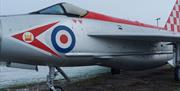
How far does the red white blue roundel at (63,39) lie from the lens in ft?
23.9

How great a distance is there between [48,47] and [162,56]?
17.4 feet

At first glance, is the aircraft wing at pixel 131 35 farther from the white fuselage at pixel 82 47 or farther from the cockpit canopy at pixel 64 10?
the cockpit canopy at pixel 64 10

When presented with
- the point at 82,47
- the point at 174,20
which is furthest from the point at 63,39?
the point at 174,20

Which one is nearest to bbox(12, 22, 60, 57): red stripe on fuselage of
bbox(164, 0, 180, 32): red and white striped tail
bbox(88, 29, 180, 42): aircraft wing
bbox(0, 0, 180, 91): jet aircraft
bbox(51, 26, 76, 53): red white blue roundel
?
bbox(0, 0, 180, 91): jet aircraft

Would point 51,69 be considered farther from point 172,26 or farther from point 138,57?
point 172,26

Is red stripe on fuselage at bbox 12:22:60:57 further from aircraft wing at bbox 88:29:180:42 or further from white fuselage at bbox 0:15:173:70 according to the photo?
aircraft wing at bbox 88:29:180:42

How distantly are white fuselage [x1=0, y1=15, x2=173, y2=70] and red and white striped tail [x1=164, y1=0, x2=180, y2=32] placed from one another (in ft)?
11.8

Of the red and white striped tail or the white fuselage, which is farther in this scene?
the red and white striped tail

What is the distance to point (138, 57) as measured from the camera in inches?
379

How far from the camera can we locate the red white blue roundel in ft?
23.9

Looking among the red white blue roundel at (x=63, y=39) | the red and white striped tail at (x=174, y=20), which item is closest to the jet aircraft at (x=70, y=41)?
the red white blue roundel at (x=63, y=39)

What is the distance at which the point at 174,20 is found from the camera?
14.4 metres

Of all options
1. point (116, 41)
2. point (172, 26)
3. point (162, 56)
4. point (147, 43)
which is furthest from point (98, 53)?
point (172, 26)

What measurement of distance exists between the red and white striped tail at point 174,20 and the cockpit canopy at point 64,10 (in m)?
→ 6.59
